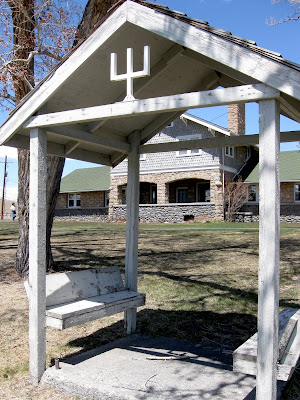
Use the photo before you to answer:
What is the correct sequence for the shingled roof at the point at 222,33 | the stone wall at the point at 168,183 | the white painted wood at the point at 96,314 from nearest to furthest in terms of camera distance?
1. the shingled roof at the point at 222,33
2. the white painted wood at the point at 96,314
3. the stone wall at the point at 168,183

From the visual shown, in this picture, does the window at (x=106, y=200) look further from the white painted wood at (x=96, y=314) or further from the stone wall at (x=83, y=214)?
the white painted wood at (x=96, y=314)

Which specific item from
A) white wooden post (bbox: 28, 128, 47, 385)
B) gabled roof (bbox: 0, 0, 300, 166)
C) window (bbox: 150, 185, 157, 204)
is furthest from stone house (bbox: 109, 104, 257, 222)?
white wooden post (bbox: 28, 128, 47, 385)

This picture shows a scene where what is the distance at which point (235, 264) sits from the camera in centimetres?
1027

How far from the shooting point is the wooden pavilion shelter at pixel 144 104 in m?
3.27

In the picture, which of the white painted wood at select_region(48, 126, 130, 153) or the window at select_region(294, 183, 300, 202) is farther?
the window at select_region(294, 183, 300, 202)

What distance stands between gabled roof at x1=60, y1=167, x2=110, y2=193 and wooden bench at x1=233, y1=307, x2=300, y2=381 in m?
29.1

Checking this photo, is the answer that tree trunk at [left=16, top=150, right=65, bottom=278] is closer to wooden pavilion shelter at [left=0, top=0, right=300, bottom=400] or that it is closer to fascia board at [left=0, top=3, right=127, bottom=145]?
wooden pavilion shelter at [left=0, top=0, right=300, bottom=400]

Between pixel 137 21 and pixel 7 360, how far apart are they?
3.80m

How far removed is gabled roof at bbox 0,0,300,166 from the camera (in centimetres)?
339

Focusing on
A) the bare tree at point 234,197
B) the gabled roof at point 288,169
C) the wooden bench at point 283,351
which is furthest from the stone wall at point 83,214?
the wooden bench at point 283,351

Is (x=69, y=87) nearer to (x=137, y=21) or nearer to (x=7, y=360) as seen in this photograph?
(x=137, y=21)

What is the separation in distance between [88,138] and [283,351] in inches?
115

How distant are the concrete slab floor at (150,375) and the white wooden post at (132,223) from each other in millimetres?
514

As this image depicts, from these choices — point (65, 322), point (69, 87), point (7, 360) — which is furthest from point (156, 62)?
point (7, 360)
